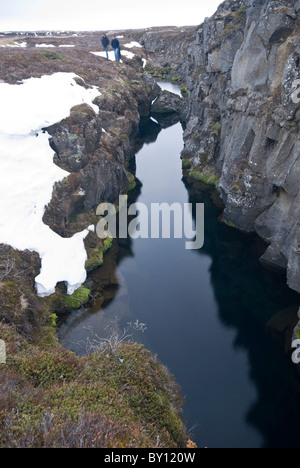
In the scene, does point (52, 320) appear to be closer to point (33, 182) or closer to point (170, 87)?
point (33, 182)

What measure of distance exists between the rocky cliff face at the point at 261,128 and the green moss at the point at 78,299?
1563cm

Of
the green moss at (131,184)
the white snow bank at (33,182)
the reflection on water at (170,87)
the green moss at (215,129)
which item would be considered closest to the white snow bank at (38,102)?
the white snow bank at (33,182)

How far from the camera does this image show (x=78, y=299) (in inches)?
965

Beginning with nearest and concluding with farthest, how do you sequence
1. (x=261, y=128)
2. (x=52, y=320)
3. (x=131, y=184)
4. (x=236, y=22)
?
(x=52, y=320), (x=261, y=128), (x=236, y=22), (x=131, y=184)

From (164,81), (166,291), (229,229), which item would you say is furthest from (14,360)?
(164,81)

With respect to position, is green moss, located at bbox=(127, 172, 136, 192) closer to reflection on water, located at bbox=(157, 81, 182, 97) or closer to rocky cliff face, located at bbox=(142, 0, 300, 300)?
rocky cliff face, located at bbox=(142, 0, 300, 300)

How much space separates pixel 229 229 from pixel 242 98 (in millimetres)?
14733

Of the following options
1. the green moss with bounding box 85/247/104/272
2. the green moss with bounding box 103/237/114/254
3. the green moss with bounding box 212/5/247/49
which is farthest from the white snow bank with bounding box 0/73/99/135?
the green moss with bounding box 212/5/247/49

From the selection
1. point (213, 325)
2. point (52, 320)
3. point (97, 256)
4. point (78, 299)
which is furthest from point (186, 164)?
point (52, 320)

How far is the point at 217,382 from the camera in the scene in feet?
65.4

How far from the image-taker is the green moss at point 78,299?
24.1 meters

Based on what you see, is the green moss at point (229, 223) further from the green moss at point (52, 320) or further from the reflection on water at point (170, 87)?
the reflection on water at point (170, 87)

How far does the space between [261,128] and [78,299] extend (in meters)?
23.9

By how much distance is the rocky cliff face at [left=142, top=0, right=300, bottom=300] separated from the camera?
87.0 feet
